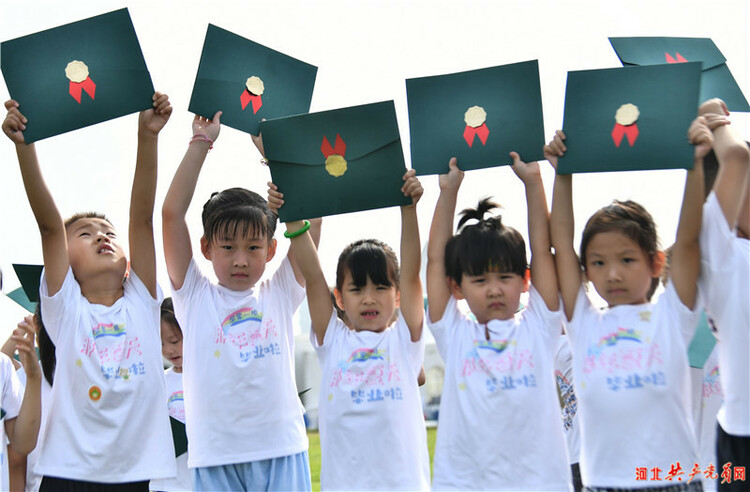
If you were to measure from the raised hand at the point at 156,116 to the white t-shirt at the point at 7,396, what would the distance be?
5.52 ft

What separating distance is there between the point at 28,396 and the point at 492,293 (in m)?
2.33

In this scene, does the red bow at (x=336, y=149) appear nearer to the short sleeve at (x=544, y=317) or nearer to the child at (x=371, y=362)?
the child at (x=371, y=362)

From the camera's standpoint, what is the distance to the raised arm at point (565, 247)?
3.55m

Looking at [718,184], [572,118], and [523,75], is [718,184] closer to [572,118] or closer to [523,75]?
[572,118]

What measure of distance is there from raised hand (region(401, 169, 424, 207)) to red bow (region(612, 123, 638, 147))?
35.8 inches

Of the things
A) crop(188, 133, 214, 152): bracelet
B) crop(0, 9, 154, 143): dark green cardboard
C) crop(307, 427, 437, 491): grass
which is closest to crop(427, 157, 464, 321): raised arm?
crop(188, 133, 214, 152): bracelet

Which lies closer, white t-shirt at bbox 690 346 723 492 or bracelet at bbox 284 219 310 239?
bracelet at bbox 284 219 310 239

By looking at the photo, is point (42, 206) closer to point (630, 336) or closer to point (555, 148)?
point (555, 148)

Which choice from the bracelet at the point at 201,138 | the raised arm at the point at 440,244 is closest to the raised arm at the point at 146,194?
the bracelet at the point at 201,138

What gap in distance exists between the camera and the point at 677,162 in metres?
3.44

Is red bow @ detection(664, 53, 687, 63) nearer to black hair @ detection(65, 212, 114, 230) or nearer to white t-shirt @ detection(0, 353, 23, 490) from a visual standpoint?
black hair @ detection(65, 212, 114, 230)

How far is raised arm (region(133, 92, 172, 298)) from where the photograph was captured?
382 cm

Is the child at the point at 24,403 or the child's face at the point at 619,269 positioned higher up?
the child's face at the point at 619,269

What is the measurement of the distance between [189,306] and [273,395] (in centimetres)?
62
